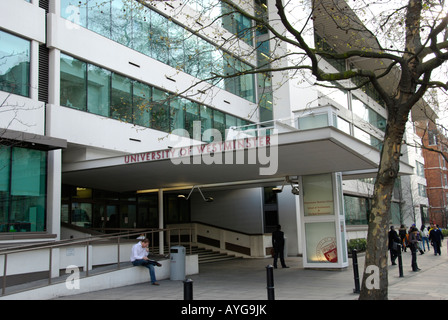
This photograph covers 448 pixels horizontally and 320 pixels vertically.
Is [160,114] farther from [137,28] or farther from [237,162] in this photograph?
[237,162]

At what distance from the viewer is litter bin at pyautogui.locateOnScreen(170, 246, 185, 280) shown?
14.4 metres

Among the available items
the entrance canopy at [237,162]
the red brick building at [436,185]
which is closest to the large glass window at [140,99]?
Answer: the entrance canopy at [237,162]

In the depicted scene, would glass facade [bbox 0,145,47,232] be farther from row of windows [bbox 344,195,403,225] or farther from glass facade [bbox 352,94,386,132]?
glass facade [bbox 352,94,386,132]

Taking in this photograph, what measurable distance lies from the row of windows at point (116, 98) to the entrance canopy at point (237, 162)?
185cm

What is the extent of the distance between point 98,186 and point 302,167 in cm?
916

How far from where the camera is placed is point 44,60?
15.0 metres

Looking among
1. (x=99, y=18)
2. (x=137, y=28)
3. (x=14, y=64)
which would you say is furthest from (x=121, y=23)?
(x=14, y=64)

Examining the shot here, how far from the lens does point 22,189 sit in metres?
13.5

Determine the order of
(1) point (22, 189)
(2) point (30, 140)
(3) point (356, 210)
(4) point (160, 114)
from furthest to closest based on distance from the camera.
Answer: (3) point (356, 210)
(4) point (160, 114)
(1) point (22, 189)
(2) point (30, 140)

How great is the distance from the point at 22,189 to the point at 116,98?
576cm

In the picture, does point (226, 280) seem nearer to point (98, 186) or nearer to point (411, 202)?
point (98, 186)

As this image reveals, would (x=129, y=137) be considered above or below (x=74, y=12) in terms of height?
below

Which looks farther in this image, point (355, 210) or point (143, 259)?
point (355, 210)

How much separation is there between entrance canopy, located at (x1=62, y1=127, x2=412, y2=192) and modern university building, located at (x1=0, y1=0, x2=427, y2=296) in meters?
0.04
